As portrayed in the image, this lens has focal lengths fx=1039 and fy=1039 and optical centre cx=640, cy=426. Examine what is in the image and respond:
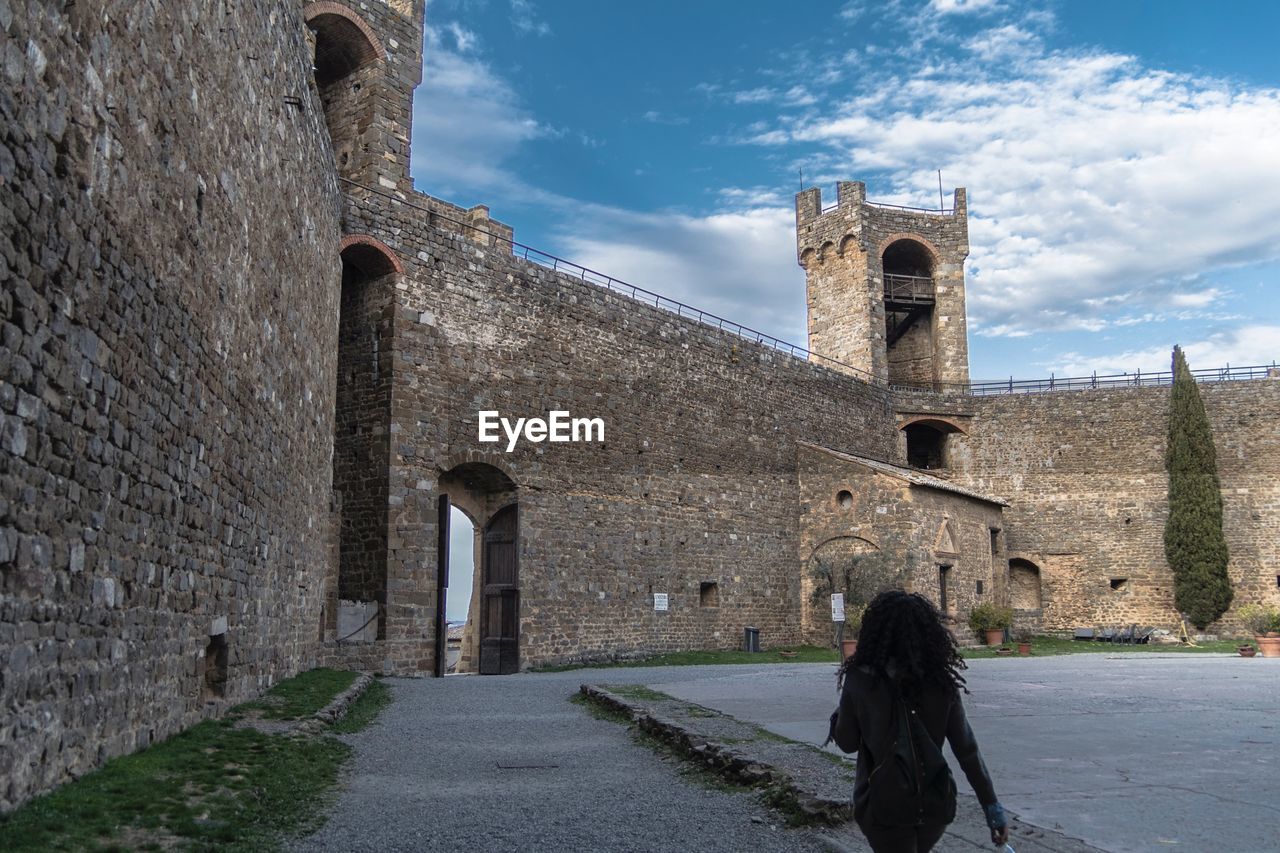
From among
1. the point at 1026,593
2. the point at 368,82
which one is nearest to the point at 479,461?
the point at 368,82

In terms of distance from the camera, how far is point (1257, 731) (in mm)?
7902

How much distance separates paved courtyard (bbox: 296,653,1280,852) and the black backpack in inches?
59.9

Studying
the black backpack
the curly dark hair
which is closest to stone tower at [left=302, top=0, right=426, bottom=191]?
the curly dark hair

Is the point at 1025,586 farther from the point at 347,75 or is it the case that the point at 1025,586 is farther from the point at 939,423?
the point at 347,75

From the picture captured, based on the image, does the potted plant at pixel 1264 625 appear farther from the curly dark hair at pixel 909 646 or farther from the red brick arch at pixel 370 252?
the curly dark hair at pixel 909 646

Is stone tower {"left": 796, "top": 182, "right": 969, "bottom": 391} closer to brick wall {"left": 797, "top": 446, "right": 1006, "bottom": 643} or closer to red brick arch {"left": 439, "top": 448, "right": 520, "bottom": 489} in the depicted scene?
brick wall {"left": 797, "top": 446, "right": 1006, "bottom": 643}

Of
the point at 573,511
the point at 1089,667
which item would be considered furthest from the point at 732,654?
the point at 1089,667

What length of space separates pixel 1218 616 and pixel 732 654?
14.8 m

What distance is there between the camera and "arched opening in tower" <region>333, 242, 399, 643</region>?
1553 cm

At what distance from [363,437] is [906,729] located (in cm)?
1388

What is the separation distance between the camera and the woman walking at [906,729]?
3.22m

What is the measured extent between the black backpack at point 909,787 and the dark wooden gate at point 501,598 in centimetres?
1482

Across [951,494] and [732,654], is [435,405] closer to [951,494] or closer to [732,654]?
[732,654]

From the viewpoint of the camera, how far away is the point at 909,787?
3209mm
